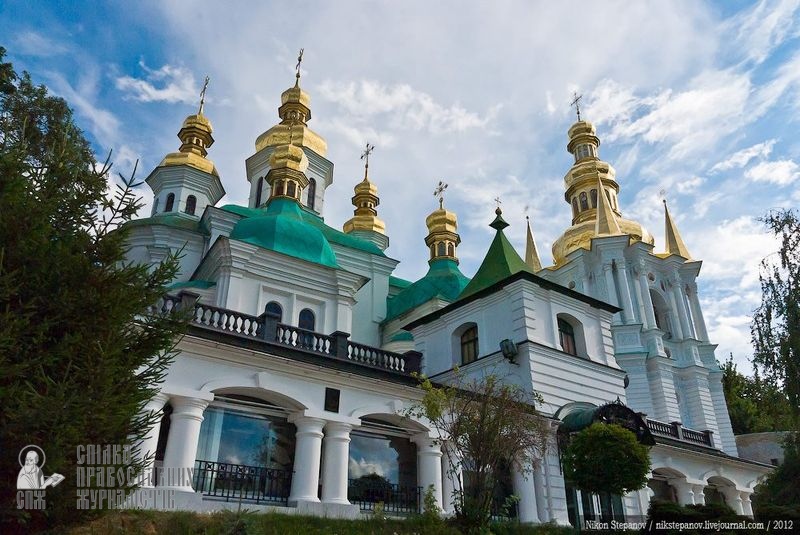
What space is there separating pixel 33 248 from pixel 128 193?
53.5 inches

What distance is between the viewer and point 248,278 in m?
21.7

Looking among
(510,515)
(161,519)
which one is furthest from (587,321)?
(161,519)

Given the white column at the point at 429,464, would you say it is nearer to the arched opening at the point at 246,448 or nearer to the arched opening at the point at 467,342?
the arched opening at the point at 246,448

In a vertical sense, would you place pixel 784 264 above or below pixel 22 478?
above

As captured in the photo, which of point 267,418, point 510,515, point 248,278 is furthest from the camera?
point 248,278

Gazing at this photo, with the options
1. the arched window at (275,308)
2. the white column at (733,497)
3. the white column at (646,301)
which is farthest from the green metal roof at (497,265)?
the white column at (646,301)

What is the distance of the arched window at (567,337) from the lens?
1834 cm

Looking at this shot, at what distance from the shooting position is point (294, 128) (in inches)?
1473

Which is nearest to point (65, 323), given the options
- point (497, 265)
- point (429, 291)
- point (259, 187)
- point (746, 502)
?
point (497, 265)

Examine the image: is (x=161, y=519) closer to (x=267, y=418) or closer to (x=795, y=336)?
(x=267, y=418)

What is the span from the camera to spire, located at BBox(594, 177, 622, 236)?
38.5m

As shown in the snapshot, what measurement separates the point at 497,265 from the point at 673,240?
28.1 metres

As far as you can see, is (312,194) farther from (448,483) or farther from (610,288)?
(448,483)

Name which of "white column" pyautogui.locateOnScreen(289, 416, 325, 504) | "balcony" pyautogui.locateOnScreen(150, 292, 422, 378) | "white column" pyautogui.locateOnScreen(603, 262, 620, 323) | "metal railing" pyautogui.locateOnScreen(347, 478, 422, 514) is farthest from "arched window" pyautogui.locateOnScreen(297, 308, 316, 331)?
"white column" pyautogui.locateOnScreen(603, 262, 620, 323)
